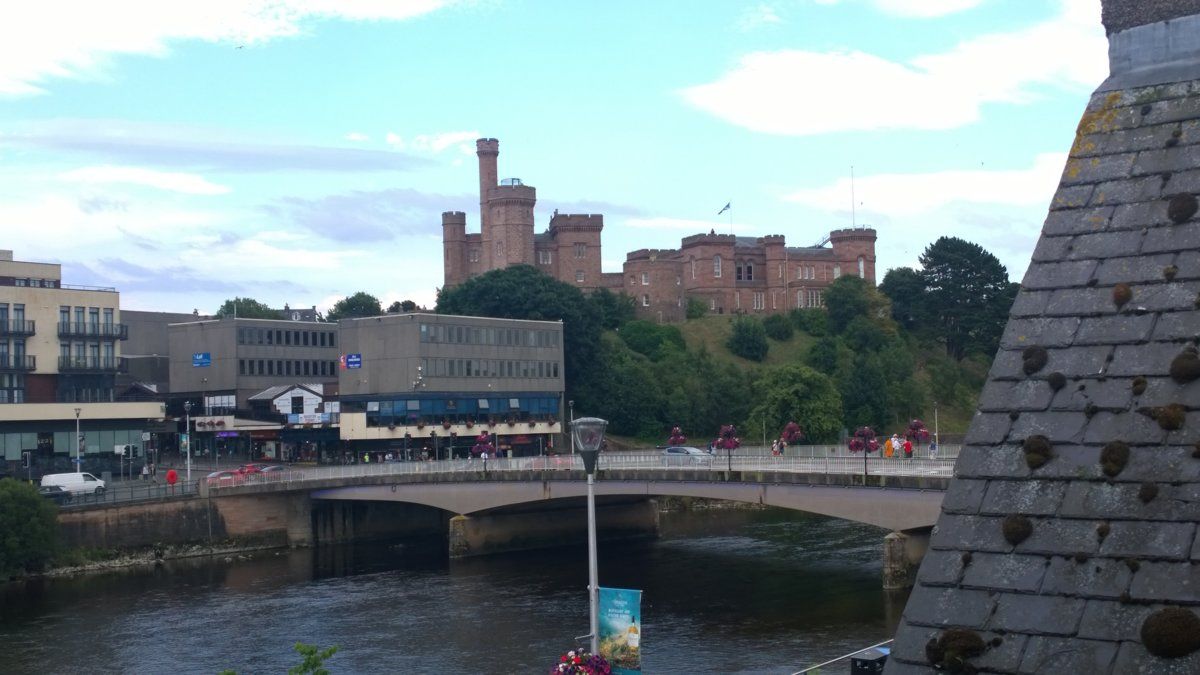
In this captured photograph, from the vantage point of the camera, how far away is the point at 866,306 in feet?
483

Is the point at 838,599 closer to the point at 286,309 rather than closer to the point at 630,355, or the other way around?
the point at 630,355

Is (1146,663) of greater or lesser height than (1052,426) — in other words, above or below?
below

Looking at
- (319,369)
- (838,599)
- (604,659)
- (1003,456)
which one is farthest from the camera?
(319,369)

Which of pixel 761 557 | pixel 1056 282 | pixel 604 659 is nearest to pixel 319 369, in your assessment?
pixel 761 557

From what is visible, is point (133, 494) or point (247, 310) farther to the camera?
point (247, 310)

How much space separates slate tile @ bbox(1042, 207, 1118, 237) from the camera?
7.16 meters

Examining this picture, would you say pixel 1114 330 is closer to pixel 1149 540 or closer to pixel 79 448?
pixel 1149 540

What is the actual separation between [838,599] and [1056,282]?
45.0m

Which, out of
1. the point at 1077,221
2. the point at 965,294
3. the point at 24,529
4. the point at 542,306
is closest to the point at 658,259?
the point at 965,294

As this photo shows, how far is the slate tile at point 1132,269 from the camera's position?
6.75 meters

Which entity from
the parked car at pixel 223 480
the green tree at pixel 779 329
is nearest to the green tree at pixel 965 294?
the green tree at pixel 779 329

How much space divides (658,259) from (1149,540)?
503ft

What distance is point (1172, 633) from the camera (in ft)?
18.2

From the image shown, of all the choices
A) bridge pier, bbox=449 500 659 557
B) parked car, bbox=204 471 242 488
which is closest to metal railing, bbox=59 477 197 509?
parked car, bbox=204 471 242 488
